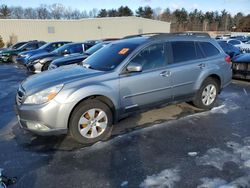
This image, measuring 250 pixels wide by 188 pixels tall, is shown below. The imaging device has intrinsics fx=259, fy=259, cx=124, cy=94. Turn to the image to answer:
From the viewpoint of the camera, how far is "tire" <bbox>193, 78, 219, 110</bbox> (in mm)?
5767

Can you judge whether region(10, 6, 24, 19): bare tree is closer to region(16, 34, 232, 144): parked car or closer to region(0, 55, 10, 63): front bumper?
region(0, 55, 10, 63): front bumper

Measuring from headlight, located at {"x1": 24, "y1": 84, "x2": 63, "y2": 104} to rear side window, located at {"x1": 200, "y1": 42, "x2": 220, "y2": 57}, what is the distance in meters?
3.38

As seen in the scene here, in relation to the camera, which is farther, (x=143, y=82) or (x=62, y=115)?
(x=143, y=82)

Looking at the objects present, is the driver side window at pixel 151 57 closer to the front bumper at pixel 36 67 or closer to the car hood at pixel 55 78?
the car hood at pixel 55 78

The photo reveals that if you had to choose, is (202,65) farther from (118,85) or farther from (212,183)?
(212,183)

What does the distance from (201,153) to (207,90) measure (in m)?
2.36

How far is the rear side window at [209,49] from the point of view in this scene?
5.77 m

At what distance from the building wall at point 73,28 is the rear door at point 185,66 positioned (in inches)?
1322

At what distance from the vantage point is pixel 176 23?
98.2 m

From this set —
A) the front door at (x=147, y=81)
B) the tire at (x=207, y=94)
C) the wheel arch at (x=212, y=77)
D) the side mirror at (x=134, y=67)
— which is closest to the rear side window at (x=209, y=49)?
the wheel arch at (x=212, y=77)

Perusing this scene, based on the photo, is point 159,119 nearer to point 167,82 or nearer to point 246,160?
point 167,82

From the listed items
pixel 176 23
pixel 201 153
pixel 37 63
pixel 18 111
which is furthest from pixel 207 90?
pixel 176 23

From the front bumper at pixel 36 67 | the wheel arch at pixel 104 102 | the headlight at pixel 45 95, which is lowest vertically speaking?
the front bumper at pixel 36 67

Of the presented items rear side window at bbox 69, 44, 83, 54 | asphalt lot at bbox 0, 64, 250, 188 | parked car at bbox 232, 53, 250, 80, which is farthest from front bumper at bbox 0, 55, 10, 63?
parked car at bbox 232, 53, 250, 80
